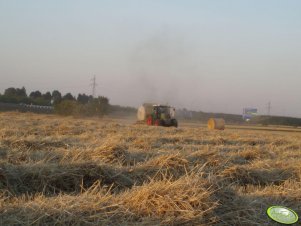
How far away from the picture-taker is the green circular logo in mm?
4730

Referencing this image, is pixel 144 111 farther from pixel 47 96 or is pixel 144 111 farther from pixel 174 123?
pixel 47 96

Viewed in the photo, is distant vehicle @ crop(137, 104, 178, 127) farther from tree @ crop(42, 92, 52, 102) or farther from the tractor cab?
tree @ crop(42, 92, 52, 102)

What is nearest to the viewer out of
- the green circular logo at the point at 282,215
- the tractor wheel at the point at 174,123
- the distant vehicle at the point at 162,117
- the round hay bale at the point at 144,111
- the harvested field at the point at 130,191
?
the harvested field at the point at 130,191

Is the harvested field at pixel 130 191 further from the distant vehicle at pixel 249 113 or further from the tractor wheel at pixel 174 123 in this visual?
the distant vehicle at pixel 249 113

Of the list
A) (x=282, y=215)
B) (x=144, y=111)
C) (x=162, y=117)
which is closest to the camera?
(x=282, y=215)

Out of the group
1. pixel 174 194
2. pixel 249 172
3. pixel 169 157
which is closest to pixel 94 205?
pixel 174 194

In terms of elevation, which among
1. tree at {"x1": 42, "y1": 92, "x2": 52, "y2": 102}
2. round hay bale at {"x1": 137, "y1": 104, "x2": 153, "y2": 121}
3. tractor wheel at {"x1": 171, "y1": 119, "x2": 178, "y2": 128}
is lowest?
tractor wheel at {"x1": 171, "y1": 119, "x2": 178, "y2": 128}

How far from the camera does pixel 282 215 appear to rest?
489 centimetres

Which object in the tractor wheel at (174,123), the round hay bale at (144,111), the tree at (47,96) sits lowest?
the tractor wheel at (174,123)

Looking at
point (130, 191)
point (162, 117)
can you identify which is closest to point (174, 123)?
point (162, 117)

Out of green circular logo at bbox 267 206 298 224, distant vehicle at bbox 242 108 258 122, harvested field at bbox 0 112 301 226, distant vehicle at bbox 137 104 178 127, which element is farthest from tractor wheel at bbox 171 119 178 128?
distant vehicle at bbox 242 108 258 122

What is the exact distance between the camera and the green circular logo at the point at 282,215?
4730 mm

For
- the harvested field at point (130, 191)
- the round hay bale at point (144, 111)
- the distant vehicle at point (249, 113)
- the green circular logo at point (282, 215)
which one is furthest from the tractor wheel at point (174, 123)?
the distant vehicle at point (249, 113)

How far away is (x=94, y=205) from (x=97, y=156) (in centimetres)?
377
